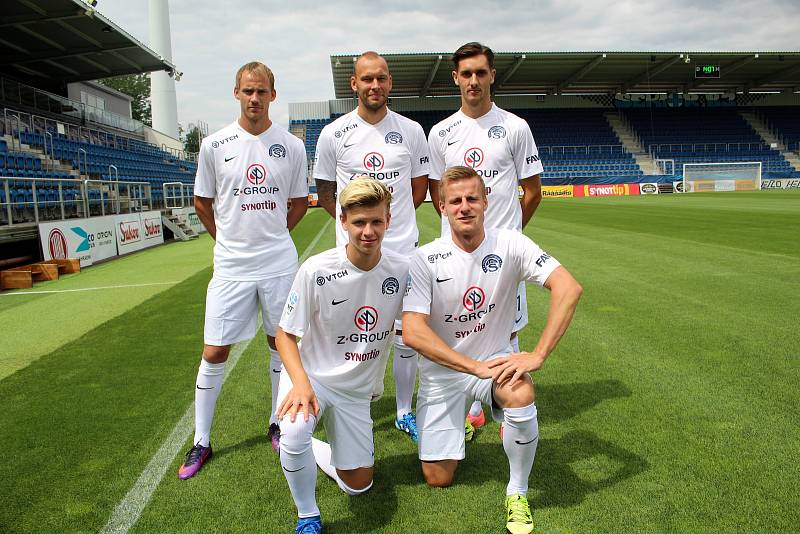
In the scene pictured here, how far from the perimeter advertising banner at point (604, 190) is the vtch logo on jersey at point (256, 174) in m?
37.9

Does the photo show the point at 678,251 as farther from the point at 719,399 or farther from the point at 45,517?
the point at 45,517

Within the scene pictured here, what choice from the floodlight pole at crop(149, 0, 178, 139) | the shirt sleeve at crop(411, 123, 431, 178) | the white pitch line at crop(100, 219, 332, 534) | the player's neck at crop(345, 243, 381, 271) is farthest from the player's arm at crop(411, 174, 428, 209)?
the floodlight pole at crop(149, 0, 178, 139)

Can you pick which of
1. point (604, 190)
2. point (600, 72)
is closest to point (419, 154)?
point (604, 190)

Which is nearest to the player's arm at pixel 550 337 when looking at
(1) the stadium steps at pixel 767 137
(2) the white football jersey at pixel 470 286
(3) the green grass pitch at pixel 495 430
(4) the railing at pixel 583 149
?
(2) the white football jersey at pixel 470 286

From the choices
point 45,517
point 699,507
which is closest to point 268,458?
point 45,517

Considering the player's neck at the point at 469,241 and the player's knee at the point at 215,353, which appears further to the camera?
the player's knee at the point at 215,353

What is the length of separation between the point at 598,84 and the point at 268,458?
47332mm

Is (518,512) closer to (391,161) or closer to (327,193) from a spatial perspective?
(391,161)

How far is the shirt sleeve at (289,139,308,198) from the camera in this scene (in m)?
3.63

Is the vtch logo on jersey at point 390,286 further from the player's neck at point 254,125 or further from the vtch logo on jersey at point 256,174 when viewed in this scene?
the player's neck at point 254,125

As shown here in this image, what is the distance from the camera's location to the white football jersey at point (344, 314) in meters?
2.75

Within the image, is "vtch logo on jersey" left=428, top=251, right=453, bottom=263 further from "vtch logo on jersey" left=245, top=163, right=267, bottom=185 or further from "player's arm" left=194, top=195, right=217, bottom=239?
"player's arm" left=194, top=195, right=217, bottom=239

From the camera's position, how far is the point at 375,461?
3.19m

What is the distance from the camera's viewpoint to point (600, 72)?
134 ft
